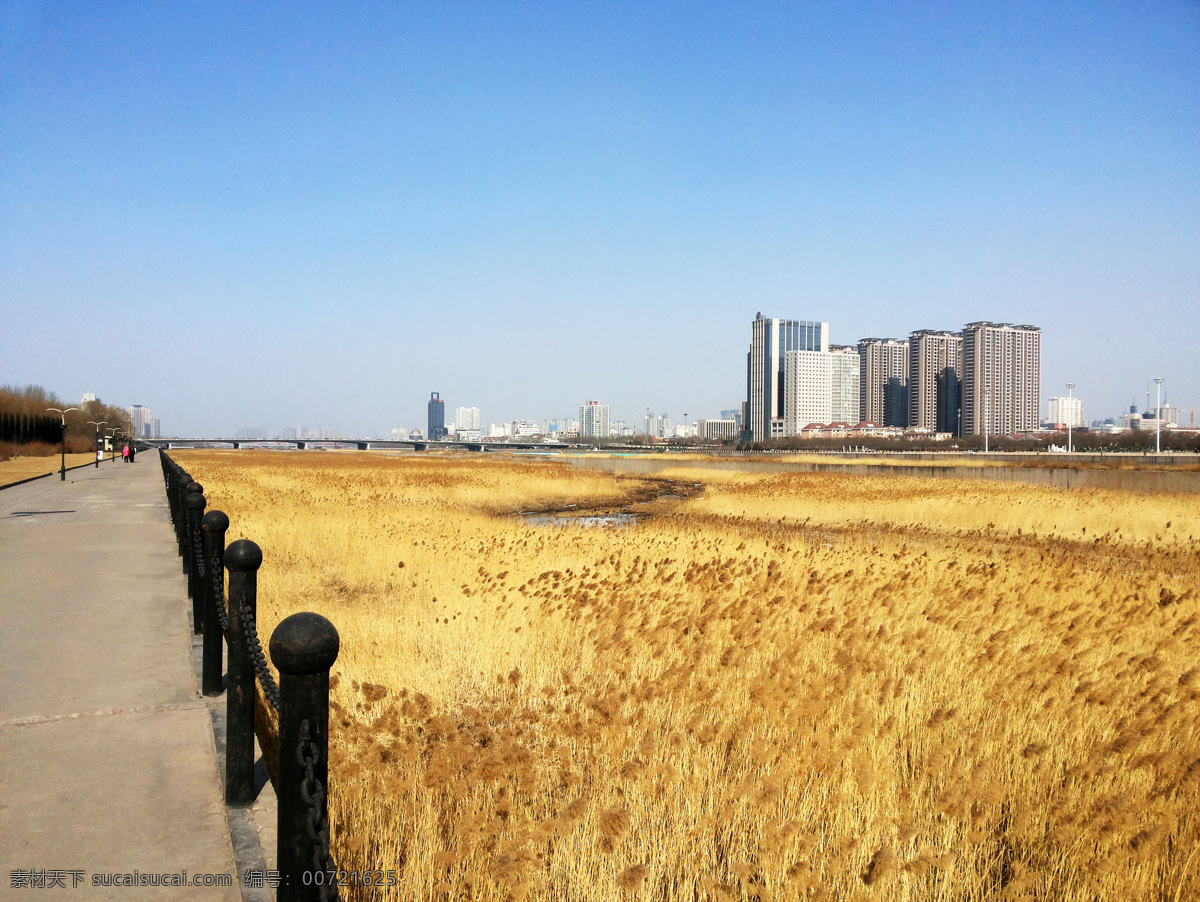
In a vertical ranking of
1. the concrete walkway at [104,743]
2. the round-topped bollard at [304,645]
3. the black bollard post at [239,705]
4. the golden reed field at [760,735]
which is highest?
the round-topped bollard at [304,645]

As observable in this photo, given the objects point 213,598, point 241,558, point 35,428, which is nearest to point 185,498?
point 213,598

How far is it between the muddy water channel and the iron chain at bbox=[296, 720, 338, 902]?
17507mm

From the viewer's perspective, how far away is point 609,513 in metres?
28.5

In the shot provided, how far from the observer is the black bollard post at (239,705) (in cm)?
389

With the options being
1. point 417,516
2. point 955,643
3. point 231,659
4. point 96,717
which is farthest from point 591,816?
point 417,516

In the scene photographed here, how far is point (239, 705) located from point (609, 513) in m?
24.7

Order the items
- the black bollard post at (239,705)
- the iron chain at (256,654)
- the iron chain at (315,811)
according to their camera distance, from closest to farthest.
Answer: the iron chain at (315,811) → the iron chain at (256,654) → the black bollard post at (239,705)

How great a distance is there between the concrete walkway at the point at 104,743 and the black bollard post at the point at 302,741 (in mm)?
920

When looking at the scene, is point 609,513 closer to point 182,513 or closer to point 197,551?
point 182,513

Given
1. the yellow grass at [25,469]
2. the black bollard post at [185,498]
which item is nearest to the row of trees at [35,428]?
the yellow grass at [25,469]

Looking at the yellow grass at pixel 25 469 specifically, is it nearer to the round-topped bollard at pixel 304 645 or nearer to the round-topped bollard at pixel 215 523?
the round-topped bollard at pixel 215 523

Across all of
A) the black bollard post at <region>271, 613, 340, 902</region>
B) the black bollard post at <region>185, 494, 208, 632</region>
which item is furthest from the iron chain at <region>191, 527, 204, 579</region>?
the black bollard post at <region>271, 613, 340, 902</region>

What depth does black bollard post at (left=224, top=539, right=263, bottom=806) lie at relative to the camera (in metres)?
3.89

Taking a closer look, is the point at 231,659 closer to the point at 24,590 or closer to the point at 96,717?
the point at 96,717
